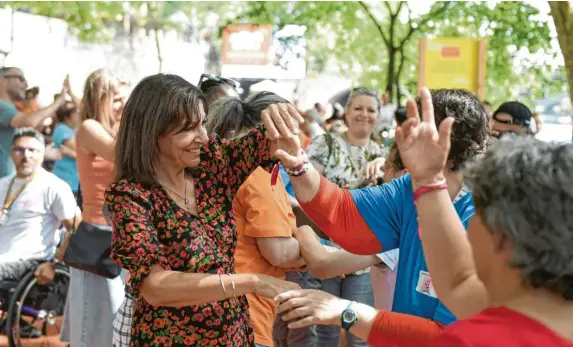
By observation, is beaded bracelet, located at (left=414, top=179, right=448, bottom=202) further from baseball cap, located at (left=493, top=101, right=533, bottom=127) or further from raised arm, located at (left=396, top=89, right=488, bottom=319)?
baseball cap, located at (left=493, top=101, right=533, bottom=127)

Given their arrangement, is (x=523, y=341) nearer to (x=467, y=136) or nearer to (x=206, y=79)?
(x=467, y=136)

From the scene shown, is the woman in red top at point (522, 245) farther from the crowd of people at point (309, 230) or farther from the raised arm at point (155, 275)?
the raised arm at point (155, 275)

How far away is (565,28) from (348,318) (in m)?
5.28

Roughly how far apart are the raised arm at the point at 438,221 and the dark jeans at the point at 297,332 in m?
3.02

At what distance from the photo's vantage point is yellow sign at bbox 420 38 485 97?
11203mm

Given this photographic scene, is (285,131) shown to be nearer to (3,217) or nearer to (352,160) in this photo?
(352,160)

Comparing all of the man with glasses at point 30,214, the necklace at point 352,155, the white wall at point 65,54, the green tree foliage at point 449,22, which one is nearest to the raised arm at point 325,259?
the necklace at point 352,155

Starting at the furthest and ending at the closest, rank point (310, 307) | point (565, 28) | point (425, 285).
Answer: point (565, 28) < point (425, 285) < point (310, 307)

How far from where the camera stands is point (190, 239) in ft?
8.73

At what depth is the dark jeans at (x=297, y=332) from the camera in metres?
5.11

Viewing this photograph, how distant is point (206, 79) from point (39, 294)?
3.07 meters

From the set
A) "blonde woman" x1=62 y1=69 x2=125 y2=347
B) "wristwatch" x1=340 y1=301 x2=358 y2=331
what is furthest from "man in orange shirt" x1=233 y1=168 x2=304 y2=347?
"blonde woman" x1=62 y1=69 x2=125 y2=347

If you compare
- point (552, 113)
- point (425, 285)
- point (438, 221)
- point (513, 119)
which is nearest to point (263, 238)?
point (425, 285)

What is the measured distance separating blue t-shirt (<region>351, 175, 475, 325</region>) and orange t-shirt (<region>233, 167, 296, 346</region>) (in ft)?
2.05
